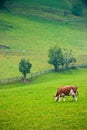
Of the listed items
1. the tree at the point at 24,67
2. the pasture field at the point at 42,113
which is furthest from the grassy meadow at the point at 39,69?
the tree at the point at 24,67

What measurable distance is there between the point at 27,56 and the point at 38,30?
44.7 m

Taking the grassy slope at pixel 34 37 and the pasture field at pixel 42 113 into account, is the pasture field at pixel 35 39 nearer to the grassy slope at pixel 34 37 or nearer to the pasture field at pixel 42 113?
the grassy slope at pixel 34 37

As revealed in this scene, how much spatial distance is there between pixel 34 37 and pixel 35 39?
3.21m

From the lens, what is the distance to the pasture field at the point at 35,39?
109875mm

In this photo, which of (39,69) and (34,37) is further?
(34,37)

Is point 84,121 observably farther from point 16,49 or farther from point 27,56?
point 16,49

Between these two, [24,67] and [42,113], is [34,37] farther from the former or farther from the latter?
[42,113]

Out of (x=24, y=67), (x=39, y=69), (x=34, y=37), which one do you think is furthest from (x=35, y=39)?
(x=24, y=67)

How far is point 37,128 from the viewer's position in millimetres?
30375

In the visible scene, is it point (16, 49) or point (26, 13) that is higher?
point (26, 13)

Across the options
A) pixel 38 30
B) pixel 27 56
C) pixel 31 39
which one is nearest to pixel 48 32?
pixel 38 30

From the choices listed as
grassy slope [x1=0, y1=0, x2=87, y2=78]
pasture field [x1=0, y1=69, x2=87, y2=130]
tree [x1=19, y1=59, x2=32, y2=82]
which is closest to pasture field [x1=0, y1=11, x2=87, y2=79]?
grassy slope [x1=0, y1=0, x2=87, y2=78]

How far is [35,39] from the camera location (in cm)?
14900

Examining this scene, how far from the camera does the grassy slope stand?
112 m
